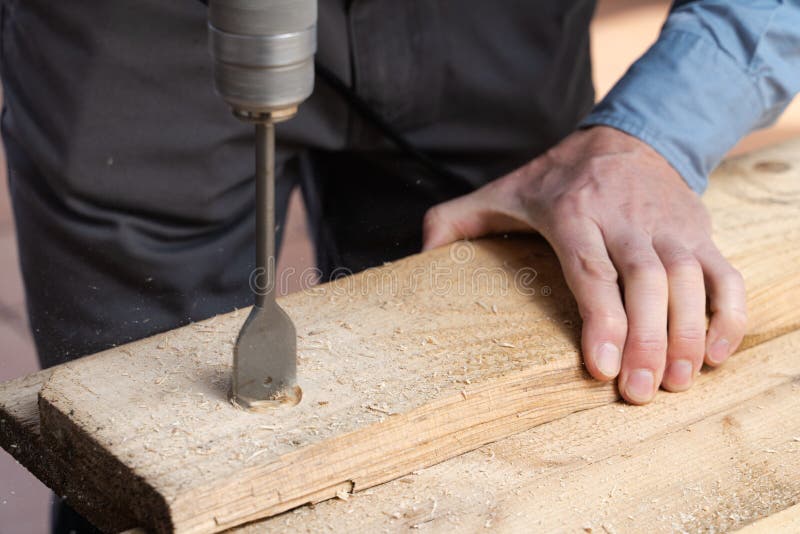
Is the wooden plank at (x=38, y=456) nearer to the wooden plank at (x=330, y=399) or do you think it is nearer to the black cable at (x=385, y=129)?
the wooden plank at (x=330, y=399)

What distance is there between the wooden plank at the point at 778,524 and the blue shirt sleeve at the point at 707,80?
0.43m

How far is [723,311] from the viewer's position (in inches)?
33.7

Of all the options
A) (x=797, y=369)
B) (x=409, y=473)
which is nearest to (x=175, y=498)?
(x=409, y=473)

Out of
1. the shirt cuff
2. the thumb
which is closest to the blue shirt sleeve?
the shirt cuff

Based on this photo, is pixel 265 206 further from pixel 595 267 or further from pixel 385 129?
pixel 385 129

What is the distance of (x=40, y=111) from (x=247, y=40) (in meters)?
0.66

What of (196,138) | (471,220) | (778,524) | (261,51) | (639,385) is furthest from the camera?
(196,138)

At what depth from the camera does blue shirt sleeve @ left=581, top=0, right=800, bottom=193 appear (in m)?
1.03

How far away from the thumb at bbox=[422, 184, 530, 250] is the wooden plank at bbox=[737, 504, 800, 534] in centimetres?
39

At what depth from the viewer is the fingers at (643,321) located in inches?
31.9

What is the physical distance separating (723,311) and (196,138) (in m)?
0.63

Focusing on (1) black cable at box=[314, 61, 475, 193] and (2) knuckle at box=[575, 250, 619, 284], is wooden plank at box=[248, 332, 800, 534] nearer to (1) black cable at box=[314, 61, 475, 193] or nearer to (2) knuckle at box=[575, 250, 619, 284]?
(2) knuckle at box=[575, 250, 619, 284]

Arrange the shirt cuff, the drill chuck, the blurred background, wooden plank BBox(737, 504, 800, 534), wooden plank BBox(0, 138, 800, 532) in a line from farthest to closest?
the shirt cuff, wooden plank BBox(0, 138, 800, 532), the blurred background, wooden plank BBox(737, 504, 800, 534), the drill chuck

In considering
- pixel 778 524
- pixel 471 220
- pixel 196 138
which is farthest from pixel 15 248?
pixel 778 524
